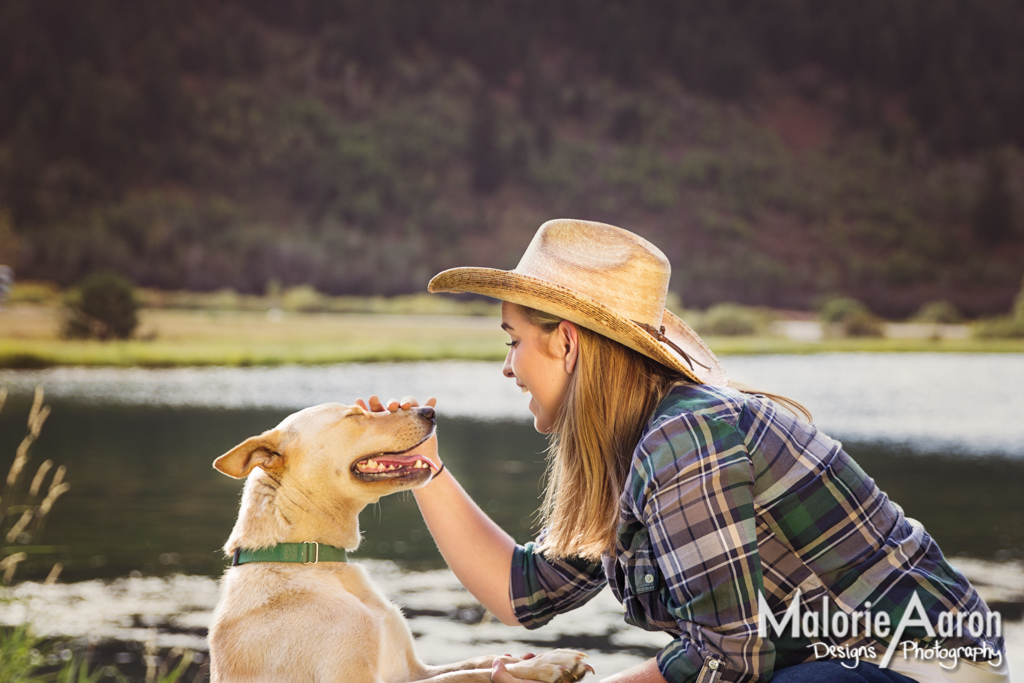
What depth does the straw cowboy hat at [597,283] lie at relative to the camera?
149cm

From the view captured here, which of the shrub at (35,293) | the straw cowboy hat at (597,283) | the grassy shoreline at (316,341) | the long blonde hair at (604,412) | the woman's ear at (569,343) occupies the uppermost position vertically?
the shrub at (35,293)

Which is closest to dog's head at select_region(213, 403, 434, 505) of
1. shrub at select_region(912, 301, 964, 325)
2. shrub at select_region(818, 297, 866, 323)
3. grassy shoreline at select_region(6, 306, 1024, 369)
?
grassy shoreline at select_region(6, 306, 1024, 369)

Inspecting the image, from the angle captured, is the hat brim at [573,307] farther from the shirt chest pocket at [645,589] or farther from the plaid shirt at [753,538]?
the shirt chest pocket at [645,589]

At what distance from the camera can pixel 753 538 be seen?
1.31 metres

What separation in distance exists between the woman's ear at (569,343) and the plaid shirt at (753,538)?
0.20m

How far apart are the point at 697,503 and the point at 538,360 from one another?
451mm

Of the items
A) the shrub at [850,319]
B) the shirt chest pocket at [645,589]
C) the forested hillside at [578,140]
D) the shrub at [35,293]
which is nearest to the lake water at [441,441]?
the shrub at [850,319]

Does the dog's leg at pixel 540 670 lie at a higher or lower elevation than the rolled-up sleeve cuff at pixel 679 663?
lower

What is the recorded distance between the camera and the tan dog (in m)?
1.64

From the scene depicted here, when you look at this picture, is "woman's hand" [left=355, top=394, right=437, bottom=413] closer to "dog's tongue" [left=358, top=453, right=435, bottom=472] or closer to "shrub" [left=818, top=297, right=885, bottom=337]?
"dog's tongue" [left=358, top=453, right=435, bottom=472]

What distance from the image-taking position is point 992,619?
1503mm

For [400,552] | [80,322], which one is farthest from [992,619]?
[80,322]

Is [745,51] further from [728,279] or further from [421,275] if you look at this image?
[421,275]

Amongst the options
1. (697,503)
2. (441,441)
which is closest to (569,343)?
(697,503)
